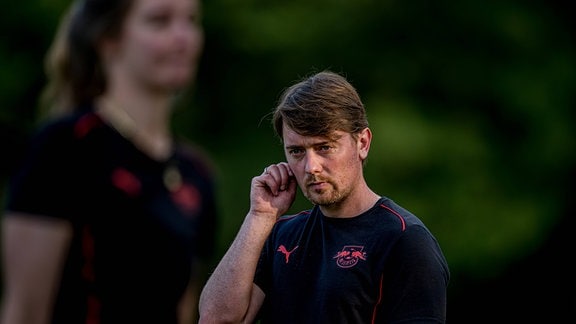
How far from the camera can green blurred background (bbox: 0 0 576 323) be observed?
16094 millimetres

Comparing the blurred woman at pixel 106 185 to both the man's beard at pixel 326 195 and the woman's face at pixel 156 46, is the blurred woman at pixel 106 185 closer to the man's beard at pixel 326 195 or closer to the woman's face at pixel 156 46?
the woman's face at pixel 156 46

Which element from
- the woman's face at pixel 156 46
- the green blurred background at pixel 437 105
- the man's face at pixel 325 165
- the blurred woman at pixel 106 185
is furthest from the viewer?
the green blurred background at pixel 437 105

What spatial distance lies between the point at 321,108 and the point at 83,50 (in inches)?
57.0

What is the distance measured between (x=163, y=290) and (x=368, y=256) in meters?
1.21

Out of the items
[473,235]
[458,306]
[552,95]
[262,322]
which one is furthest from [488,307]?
[262,322]

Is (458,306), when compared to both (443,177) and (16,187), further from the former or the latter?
(16,187)

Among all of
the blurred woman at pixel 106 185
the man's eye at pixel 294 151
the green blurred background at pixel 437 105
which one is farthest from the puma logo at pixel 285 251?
the green blurred background at pixel 437 105

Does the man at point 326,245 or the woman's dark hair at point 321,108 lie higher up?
the woman's dark hair at point 321,108

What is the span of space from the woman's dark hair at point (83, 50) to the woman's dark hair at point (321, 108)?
137 cm

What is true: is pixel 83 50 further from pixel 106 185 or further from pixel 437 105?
pixel 437 105

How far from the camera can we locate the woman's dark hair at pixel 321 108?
188 inches

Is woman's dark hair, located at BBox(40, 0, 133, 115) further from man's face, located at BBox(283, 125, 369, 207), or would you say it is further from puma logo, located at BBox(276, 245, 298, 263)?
puma logo, located at BBox(276, 245, 298, 263)

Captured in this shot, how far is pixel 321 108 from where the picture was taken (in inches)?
188

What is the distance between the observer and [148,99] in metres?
3.50
